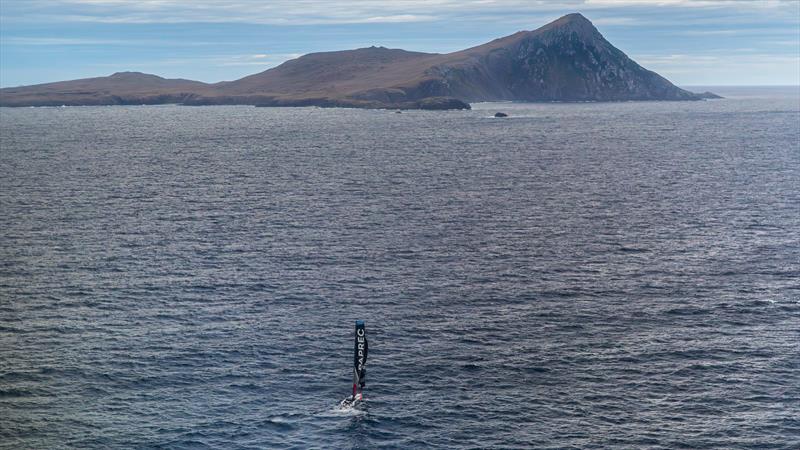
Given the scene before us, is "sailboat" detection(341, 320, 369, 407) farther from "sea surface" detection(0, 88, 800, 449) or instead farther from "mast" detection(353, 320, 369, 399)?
"sea surface" detection(0, 88, 800, 449)

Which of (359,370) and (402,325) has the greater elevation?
(402,325)

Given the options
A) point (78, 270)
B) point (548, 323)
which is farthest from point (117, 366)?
point (548, 323)

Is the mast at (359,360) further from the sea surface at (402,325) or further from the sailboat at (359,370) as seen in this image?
the sea surface at (402,325)

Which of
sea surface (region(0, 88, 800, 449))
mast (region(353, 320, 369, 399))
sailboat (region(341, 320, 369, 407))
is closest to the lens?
sea surface (region(0, 88, 800, 449))

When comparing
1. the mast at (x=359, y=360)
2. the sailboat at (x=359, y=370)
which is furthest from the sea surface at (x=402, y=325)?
the mast at (x=359, y=360)

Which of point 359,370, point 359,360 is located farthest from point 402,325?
point 359,370

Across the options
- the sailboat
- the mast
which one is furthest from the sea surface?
the mast

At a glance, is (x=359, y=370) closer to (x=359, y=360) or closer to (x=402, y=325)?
(x=359, y=360)
